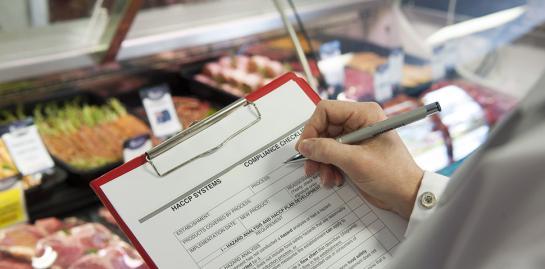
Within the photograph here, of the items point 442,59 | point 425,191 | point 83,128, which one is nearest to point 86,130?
point 83,128

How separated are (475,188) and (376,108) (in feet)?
2.01

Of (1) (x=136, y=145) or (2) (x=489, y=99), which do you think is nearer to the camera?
(1) (x=136, y=145)

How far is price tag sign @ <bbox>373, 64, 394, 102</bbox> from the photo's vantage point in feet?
7.09

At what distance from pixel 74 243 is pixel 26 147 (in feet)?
1.36

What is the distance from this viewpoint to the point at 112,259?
4.63 ft

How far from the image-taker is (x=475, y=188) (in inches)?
16.3

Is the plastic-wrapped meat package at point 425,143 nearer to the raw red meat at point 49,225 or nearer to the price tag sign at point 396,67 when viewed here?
the price tag sign at point 396,67

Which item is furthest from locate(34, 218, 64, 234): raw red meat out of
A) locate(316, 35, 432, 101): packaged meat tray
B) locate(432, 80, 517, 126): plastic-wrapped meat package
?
locate(432, 80, 517, 126): plastic-wrapped meat package

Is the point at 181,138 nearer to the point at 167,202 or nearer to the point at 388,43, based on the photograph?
the point at 167,202

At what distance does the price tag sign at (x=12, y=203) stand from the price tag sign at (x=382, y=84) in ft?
4.64

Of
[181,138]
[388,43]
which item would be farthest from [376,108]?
[388,43]

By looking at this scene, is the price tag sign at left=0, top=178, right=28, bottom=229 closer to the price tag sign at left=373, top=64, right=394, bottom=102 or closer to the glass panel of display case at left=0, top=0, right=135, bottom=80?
the glass panel of display case at left=0, top=0, right=135, bottom=80

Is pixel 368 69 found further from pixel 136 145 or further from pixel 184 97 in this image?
pixel 136 145

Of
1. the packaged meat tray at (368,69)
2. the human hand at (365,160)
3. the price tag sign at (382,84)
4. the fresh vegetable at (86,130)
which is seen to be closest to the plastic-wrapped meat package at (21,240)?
the fresh vegetable at (86,130)
